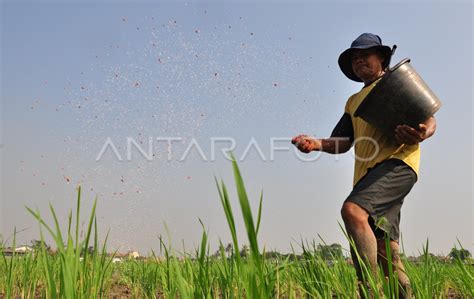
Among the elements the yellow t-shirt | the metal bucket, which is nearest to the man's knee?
the yellow t-shirt

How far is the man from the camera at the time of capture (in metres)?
2.58

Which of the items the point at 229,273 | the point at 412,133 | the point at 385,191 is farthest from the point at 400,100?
the point at 229,273

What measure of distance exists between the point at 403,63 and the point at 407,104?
0.70 ft

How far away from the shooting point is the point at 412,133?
8.77 feet

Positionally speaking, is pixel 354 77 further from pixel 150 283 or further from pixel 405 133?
pixel 150 283

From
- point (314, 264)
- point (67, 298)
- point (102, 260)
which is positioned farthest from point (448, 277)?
point (67, 298)

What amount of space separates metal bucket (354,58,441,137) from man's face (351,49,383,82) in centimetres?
29

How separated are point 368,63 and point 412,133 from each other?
536mm

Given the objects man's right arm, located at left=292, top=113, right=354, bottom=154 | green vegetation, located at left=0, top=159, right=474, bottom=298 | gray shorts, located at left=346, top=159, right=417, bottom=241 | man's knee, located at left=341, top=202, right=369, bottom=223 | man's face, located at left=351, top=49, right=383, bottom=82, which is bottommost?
green vegetation, located at left=0, top=159, right=474, bottom=298

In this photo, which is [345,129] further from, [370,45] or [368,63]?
[370,45]

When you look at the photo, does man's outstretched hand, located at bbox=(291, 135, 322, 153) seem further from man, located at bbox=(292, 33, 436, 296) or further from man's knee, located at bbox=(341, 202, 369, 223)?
man's knee, located at bbox=(341, 202, 369, 223)

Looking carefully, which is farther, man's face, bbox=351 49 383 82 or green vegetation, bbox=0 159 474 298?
man's face, bbox=351 49 383 82

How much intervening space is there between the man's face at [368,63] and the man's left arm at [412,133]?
46 centimetres

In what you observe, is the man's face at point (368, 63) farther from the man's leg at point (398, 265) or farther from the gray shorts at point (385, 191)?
the man's leg at point (398, 265)
